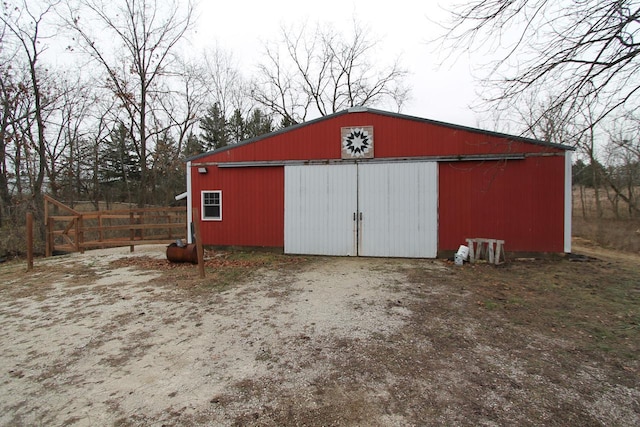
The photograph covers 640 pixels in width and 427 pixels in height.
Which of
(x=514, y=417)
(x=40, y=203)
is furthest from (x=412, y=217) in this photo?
(x=40, y=203)

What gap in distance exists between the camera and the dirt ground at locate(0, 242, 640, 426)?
236cm

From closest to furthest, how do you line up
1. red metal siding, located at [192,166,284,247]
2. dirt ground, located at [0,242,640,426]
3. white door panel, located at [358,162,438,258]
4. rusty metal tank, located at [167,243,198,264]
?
dirt ground, located at [0,242,640,426] → rusty metal tank, located at [167,243,198,264] → white door panel, located at [358,162,438,258] → red metal siding, located at [192,166,284,247]

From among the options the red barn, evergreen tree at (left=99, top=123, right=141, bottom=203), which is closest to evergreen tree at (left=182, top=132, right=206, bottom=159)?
evergreen tree at (left=99, top=123, right=141, bottom=203)

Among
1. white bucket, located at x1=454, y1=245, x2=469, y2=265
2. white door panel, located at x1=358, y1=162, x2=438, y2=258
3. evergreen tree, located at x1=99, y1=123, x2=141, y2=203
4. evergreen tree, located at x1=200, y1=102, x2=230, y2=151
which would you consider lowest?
white bucket, located at x1=454, y1=245, x2=469, y2=265

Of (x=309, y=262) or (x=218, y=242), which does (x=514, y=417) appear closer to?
(x=309, y=262)

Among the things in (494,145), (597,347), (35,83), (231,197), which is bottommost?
(597,347)

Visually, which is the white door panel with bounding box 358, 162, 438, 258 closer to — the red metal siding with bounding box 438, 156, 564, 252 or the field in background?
the red metal siding with bounding box 438, 156, 564, 252

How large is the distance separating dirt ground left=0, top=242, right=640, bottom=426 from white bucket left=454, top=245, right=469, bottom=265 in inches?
44.4

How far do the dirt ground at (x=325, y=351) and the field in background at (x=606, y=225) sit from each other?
7.07m

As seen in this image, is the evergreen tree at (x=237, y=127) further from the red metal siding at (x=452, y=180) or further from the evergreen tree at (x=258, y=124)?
the red metal siding at (x=452, y=180)

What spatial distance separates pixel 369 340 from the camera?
3518 millimetres

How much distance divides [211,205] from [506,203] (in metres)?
7.99

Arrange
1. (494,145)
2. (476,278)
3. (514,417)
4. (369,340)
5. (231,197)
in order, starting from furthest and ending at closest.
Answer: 1. (231,197)
2. (494,145)
3. (476,278)
4. (369,340)
5. (514,417)

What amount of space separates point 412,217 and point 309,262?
2.87 m
